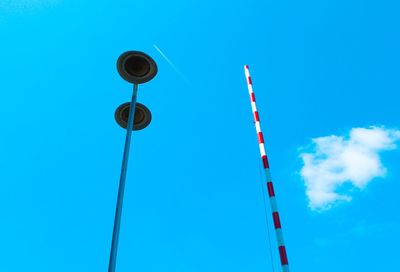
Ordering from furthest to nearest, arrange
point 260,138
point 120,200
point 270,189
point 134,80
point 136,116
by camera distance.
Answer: point 260,138 → point 136,116 → point 270,189 → point 134,80 → point 120,200

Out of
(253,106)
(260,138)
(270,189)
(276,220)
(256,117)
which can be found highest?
(253,106)

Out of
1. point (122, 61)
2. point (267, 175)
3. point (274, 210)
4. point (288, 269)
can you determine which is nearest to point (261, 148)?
point (267, 175)

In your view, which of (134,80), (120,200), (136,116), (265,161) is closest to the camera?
(120,200)

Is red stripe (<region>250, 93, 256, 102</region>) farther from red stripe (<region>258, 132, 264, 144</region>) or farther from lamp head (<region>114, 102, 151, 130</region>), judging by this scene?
lamp head (<region>114, 102, 151, 130</region>)

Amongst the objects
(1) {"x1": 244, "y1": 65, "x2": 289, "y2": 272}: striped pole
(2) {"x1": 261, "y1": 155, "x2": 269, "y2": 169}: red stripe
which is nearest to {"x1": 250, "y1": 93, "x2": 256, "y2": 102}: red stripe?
(1) {"x1": 244, "y1": 65, "x2": 289, "y2": 272}: striped pole

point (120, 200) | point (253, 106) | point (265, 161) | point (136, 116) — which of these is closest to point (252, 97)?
point (253, 106)

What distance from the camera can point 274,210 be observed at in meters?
7.11

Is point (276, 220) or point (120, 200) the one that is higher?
point (276, 220)

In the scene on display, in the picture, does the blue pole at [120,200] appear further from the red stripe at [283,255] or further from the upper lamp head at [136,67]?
the red stripe at [283,255]

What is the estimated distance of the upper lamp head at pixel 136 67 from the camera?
705cm

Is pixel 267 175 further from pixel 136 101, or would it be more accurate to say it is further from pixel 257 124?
pixel 136 101

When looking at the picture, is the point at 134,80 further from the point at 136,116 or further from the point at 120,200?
the point at 120,200

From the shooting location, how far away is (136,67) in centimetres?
730

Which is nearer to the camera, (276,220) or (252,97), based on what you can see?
(276,220)
